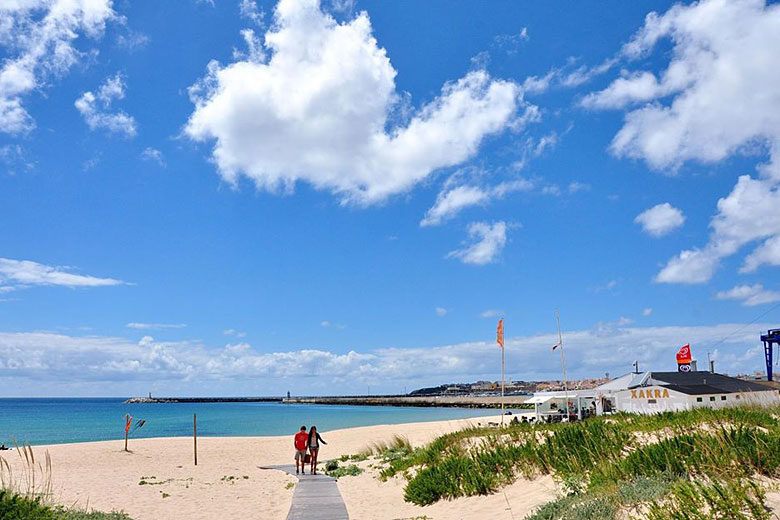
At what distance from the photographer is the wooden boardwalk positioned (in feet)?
38.7

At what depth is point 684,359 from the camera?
3888 centimetres

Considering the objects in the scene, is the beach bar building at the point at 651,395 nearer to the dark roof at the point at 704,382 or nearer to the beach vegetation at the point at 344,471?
the dark roof at the point at 704,382

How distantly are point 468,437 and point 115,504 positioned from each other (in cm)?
948

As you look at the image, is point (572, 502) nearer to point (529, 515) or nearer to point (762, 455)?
point (529, 515)

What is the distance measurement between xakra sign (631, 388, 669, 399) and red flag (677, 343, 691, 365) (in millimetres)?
14979

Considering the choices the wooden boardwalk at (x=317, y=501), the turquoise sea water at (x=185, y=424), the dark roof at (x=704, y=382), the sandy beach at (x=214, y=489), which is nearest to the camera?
the sandy beach at (x=214, y=489)

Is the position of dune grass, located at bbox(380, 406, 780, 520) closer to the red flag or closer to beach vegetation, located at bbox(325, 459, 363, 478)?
beach vegetation, located at bbox(325, 459, 363, 478)

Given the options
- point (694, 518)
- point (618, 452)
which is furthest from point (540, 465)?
point (694, 518)

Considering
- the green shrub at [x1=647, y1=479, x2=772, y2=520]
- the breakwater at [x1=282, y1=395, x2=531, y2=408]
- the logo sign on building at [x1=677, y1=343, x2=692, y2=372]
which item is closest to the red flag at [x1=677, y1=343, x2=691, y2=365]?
the logo sign on building at [x1=677, y1=343, x2=692, y2=372]

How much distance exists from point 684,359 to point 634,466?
3423cm

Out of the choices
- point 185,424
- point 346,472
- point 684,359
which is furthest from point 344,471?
point 185,424

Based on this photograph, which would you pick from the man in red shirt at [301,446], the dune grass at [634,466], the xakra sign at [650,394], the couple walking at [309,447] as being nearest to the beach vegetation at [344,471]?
the couple walking at [309,447]

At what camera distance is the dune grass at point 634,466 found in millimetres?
6832

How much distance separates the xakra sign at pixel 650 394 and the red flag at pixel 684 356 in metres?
15.0
